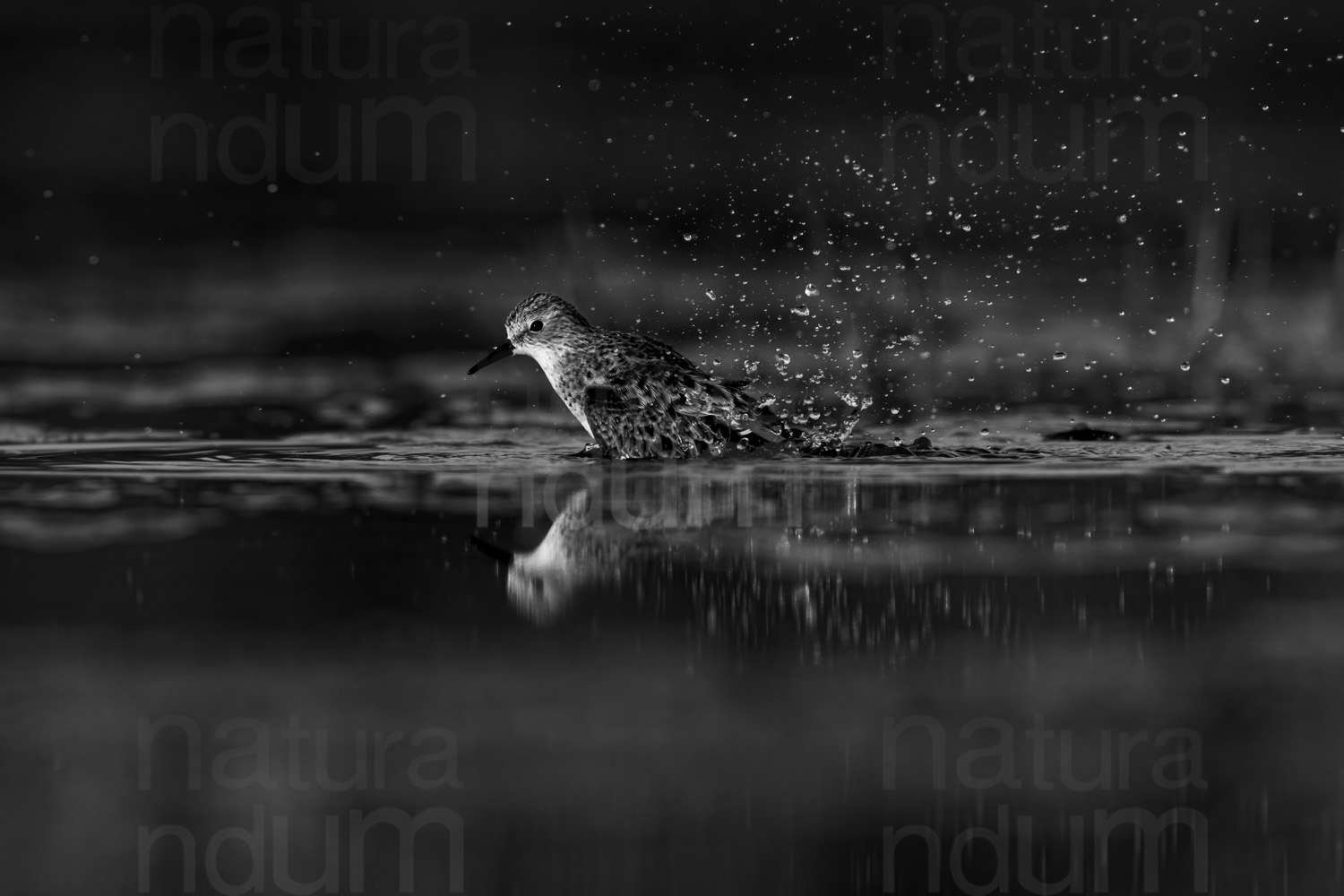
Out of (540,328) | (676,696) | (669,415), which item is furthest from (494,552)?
(540,328)

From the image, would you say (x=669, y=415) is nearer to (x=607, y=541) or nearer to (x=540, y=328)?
(x=540, y=328)

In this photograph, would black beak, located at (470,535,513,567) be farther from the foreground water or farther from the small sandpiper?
the small sandpiper

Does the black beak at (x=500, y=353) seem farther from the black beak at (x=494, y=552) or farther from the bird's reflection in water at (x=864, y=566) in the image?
the black beak at (x=494, y=552)

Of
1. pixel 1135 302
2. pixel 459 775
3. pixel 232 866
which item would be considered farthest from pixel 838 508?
pixel 1135 302

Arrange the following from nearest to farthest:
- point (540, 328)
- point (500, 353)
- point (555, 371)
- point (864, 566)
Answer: point (864, 566) → point (555, 371) → point (540, 328) → point (500, 353)

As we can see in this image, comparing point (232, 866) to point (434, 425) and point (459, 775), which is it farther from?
point (434, 425)

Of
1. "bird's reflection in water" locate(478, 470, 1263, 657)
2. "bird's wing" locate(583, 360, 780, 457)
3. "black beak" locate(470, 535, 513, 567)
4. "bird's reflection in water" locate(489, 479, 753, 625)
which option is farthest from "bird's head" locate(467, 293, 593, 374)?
"black beak" locate(470, 535, 513, 567)

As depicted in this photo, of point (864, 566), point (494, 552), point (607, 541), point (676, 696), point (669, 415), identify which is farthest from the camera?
point (669, 415)
